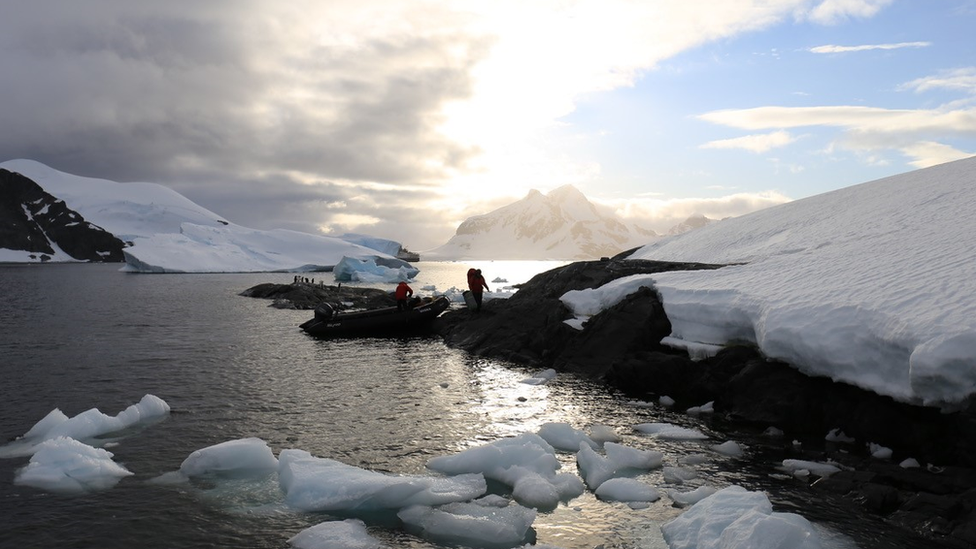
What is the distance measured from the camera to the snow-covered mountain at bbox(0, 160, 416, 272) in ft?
306

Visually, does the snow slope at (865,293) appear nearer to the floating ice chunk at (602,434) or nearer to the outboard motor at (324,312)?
the floating ice chunk at (602,434)

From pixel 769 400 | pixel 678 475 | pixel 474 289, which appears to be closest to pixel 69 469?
pixel 678 475

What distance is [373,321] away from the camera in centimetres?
2681

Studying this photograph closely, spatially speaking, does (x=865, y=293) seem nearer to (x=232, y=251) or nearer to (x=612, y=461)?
(x=612, y=461)

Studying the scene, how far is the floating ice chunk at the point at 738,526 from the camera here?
6633mm

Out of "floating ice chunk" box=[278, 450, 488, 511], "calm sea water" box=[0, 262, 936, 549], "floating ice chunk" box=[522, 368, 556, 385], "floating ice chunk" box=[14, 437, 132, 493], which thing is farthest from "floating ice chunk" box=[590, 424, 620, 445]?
"floating ice chunk" box=[14, 437, 132, 493]

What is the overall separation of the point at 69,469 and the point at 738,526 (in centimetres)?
1008

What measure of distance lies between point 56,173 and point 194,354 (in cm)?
20260

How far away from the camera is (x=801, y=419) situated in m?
12.1

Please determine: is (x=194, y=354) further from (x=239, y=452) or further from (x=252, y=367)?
(x=239, y=452)

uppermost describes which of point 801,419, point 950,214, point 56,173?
point 56,173

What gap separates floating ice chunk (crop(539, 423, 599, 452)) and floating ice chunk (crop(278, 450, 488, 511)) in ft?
8.29

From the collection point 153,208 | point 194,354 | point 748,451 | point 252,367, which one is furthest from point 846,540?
point 153,208

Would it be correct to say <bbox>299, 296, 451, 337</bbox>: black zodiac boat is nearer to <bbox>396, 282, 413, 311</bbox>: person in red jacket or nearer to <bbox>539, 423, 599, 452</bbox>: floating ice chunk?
<bbox>396, 282, 413, 311</bbox>: person in red jacket
